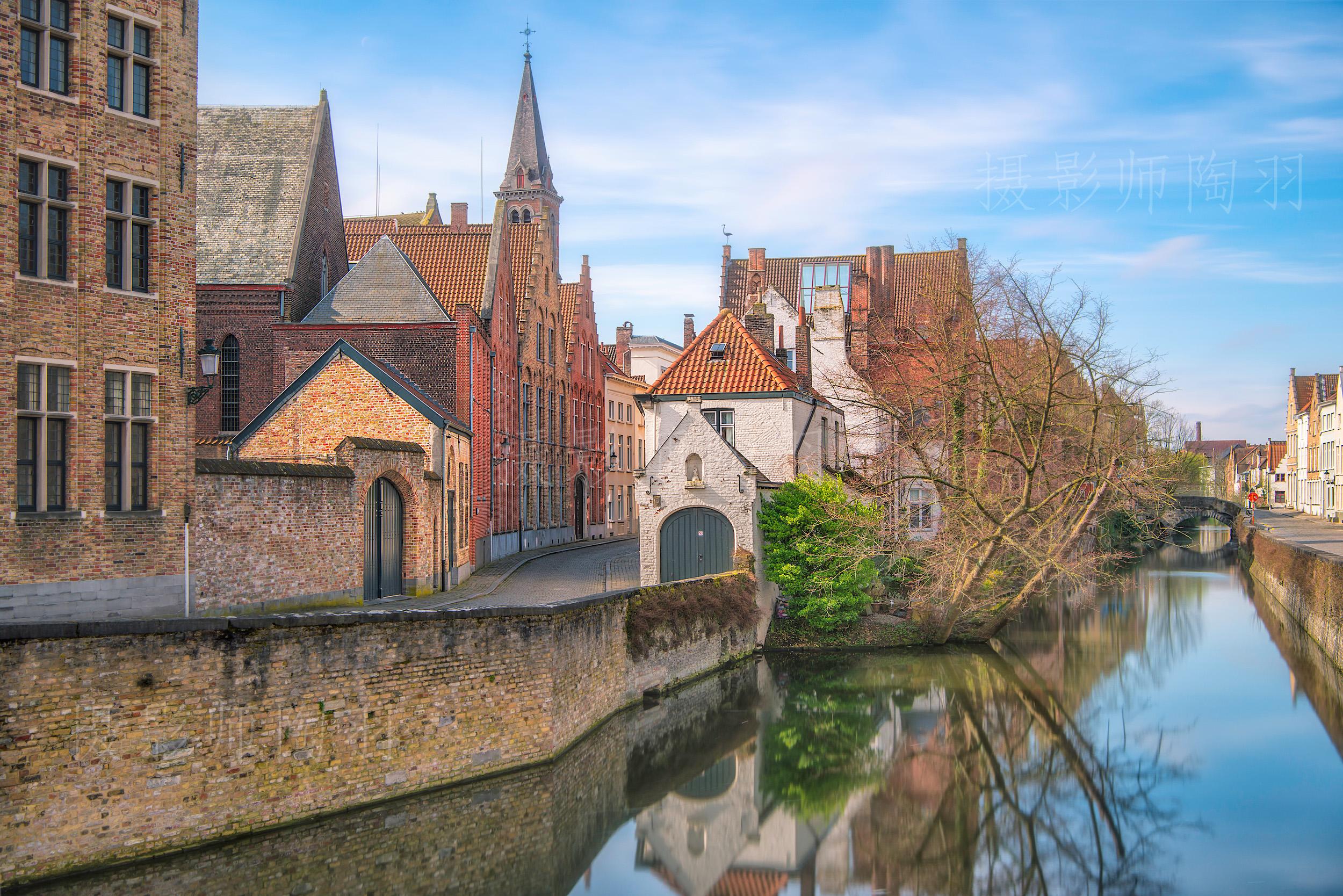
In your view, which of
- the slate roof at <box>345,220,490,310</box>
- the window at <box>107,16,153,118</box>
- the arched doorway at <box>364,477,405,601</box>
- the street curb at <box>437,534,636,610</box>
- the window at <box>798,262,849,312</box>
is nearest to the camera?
the window at <box>107,16,153,118</box>

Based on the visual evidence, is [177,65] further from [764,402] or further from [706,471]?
[764,402]

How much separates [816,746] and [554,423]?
25.1 meters

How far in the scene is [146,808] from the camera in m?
12.1

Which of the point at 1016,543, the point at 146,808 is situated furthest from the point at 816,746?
the point at 146,808

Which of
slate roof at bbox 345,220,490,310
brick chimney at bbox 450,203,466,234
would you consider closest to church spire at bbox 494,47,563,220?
brick chimney at bbox 450,203,466,234

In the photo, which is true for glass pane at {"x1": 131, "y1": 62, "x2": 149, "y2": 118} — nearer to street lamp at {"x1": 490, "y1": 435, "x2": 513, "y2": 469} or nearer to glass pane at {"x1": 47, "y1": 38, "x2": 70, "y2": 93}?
glass pane at {"x1": 47, "y1": 38, "x2": 70, "y2": 93}

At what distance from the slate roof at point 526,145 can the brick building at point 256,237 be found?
44.3 m

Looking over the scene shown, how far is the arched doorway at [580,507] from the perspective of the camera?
4672 cm

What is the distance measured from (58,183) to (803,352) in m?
25.1

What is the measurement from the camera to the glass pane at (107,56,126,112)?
55.9 ft

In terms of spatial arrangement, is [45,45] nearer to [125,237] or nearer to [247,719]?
[125,237]

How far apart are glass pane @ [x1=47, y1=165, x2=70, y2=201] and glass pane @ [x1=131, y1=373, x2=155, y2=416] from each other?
259 cm

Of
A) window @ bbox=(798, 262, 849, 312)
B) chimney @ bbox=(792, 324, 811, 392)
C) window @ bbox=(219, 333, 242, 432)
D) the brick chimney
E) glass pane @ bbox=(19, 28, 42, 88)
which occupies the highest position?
the brick chimney

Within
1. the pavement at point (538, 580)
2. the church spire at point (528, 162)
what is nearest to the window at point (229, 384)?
the pavement at point (538, 580)
